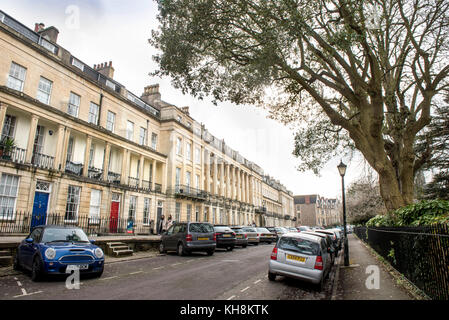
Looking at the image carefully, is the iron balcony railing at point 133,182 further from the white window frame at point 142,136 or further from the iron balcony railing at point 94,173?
the white window frame at point 142,136

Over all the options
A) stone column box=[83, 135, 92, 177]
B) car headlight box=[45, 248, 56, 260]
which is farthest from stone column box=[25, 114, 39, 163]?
car headlight box=[45, 248, 56, 260]

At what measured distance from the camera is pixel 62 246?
7.89 meters

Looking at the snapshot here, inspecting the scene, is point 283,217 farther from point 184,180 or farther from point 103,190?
point 103,190

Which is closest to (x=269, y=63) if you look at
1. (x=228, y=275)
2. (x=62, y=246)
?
(x=228, y=275)

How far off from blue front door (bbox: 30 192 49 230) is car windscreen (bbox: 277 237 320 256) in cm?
1565

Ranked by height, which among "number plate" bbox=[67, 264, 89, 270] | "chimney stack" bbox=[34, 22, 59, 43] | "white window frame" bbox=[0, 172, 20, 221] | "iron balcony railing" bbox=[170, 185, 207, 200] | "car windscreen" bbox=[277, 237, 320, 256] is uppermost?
"chimney stack" bbox=[34, 22, 59, 43]

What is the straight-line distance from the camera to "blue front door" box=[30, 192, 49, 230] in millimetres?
16844

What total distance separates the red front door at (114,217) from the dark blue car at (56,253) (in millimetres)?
13483

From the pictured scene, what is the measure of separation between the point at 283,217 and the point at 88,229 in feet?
230

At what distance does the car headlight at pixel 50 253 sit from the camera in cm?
746

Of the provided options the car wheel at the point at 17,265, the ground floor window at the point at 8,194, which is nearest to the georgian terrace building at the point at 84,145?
the ground floor window at the point at 8,194

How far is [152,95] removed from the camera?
33438 mm

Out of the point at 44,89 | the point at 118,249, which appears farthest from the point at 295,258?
the point at 44,89

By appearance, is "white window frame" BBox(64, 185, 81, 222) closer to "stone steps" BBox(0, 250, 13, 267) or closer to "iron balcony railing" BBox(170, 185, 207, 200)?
"stone steps" BBox(0, 250, 13, 267)
